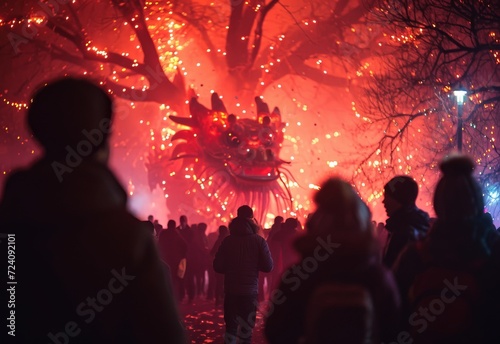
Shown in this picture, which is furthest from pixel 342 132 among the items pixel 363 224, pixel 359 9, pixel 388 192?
pixel 363 224

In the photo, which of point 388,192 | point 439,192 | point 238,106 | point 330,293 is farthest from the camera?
point 238,106

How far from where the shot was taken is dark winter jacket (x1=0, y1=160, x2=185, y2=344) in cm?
215

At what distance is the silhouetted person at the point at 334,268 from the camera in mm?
3223

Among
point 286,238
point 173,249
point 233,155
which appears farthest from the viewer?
point 233,155

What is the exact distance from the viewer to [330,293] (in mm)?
3201

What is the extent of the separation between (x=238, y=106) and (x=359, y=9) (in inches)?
246

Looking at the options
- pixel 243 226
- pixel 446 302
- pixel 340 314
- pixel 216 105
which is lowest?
pixel 340 314

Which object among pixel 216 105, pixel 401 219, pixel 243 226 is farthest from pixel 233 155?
pixel 401 219

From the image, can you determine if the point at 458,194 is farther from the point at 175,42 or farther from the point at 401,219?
the point at 175,42

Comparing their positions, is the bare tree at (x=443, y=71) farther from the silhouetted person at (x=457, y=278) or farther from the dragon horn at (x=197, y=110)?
the silhouetted person at (x=457, y=278)

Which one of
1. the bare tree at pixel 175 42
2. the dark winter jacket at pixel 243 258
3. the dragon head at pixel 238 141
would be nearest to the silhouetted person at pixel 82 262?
the dark winter jacket at pixel 243 258

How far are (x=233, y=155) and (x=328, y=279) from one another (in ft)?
68.4

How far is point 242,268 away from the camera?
8602 millimetres

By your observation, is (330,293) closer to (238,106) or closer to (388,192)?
(388,192)
